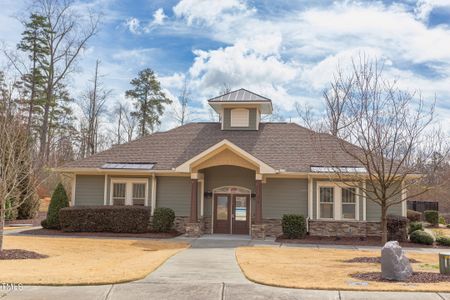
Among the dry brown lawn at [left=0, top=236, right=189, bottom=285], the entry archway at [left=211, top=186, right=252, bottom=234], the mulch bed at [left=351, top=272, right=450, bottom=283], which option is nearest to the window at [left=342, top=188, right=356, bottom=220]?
the entry archway at [left=211, top=186, right=252, bottom=234]

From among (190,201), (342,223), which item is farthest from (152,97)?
(342,223)

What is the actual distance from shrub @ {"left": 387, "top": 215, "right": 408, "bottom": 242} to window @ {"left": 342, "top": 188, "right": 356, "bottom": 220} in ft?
5.97

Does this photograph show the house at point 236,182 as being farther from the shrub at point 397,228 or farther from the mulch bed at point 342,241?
the shrub at point 397,228

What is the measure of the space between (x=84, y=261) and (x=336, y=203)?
1262cm

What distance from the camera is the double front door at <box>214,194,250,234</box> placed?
76.4ft

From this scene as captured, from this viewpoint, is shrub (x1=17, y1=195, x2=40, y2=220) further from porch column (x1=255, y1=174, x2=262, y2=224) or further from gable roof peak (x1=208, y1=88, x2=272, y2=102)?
porch column (x1=255, y1=174, x2=262, y2=224)

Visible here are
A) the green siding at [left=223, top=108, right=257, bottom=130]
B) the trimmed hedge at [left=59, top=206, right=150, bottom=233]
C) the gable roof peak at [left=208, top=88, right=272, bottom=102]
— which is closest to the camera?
the trimmed hedge at [left=59, top=206, right=150, bottom=233]

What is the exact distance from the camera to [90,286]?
32.3 ft

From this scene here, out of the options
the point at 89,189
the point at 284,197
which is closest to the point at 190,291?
the point at 284,197

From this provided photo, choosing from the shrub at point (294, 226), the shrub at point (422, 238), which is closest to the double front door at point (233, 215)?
the shrub at point (294, 226)

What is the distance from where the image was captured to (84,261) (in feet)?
45.3

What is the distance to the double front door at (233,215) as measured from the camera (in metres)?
23.3

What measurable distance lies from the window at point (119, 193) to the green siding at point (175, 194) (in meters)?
1.84

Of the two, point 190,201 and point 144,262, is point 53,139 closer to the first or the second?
point 190,201
